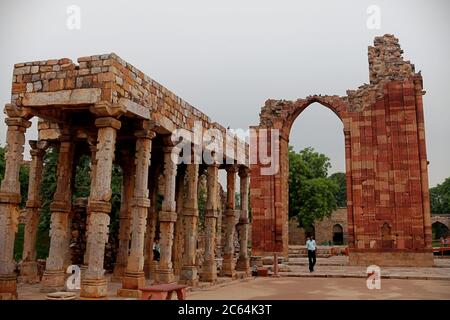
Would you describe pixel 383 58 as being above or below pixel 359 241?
above

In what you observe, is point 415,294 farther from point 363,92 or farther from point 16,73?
A: point 363,92

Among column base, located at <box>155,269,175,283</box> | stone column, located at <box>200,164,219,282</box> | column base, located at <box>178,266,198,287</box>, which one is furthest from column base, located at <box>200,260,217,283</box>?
column base, located at <box>155,269,175,283</box>

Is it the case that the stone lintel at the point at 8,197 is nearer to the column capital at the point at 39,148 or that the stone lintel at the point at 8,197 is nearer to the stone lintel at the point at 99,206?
the stone lintel at the point at 99,206

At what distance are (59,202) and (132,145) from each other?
321 centimetres

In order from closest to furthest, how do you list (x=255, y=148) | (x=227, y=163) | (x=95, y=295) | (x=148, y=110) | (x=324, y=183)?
(x=95, y=295) → (x=148, y=110) → (x=227, y=163) → (x=255, y=148) → (x=324, y=183)

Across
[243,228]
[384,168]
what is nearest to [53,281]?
[243,228]

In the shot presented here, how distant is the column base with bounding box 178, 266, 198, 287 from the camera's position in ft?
A: 37.3

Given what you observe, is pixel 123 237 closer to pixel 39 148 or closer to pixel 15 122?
pixel 39 148

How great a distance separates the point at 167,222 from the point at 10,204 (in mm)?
3616

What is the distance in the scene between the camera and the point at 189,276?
37.6 ft

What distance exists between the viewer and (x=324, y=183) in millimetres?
39031

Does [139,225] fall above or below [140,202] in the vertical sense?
below

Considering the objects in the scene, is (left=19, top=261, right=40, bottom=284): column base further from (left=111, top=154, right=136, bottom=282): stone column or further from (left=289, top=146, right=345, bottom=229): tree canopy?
(left=289, top=146, right=345, bottom=229): tree canopy

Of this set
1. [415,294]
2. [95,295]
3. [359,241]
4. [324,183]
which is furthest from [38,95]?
[324,183]
